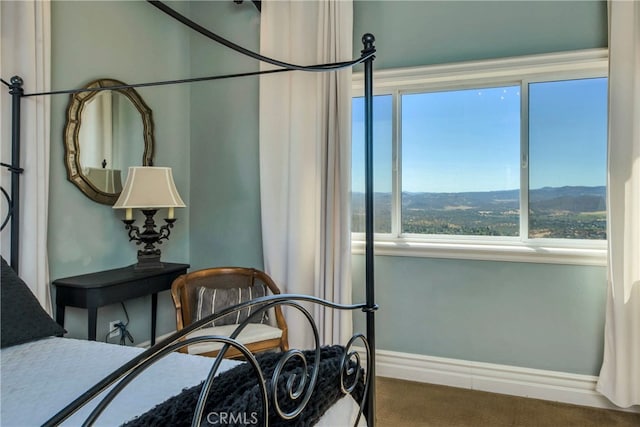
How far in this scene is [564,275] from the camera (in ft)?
8.07

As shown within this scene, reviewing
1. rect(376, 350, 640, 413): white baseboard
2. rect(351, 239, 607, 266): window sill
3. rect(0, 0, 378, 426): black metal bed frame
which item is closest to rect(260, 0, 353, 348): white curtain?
rect(351, 239, 607, 266): window sill

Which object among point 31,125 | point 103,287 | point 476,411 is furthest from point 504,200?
point 31,125

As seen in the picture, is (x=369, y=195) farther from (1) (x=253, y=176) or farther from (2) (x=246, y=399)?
(1) (x=253, y=176)

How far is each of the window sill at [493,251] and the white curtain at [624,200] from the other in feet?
0.52

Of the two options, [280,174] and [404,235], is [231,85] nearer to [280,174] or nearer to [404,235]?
[280,174]

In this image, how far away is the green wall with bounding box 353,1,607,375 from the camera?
2.43m

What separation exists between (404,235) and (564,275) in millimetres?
952

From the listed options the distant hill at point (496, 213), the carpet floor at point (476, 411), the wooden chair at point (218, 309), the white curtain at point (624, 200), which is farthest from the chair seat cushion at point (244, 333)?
the white curtain at point (624, 200)

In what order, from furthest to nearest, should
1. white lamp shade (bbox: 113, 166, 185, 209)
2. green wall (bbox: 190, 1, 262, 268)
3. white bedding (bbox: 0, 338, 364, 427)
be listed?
green wall (bbox: 190, 1, 262, 268) → white lamp shade (bbox: 113, 166, 185, 209) → white bedding (bbox: 0, 338, 364, 427)

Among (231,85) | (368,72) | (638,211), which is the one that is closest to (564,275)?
(638,211)

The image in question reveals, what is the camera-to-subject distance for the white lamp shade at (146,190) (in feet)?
8.21

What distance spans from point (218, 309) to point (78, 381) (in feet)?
4.41

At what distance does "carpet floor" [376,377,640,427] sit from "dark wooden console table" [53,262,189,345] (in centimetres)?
149

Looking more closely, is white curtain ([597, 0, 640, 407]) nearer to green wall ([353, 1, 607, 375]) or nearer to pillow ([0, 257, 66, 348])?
green wall ([353, 1, 607, 375])
